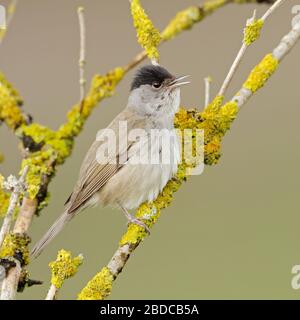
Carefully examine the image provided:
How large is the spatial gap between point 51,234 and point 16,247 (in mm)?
1011

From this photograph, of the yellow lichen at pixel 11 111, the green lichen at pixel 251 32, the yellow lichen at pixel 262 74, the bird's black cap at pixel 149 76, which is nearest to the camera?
the yellow lichen at pixel 11 111

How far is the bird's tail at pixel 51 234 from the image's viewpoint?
3631mm

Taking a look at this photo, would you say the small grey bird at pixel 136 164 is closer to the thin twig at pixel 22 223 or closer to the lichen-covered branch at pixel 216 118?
the lichen-covered branch at pixel 216 118

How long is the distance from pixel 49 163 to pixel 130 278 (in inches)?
113

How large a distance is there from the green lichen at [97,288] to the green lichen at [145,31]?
1107mm

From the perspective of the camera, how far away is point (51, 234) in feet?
12.7

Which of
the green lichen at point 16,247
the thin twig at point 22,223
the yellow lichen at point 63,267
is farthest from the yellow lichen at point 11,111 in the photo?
the yellow lichen at point 63,267

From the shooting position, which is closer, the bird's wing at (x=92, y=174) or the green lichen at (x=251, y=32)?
the green lichen at (x=251, y=32)

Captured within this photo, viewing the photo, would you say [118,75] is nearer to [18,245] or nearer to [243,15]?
[18,245]

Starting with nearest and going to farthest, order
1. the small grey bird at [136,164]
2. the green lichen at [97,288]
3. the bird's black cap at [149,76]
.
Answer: the green lichen at [97,288], the small grey bird at [136,164], the bird's black cap at [149,76]

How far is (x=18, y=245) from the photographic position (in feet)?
9.37

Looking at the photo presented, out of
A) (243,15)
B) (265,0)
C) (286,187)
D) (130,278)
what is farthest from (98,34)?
(265,0)

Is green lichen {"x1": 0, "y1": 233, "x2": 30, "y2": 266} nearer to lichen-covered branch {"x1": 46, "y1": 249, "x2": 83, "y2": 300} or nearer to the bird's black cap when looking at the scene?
lichen-covered branch {"x1": 46, "y1": 249, "x2": 83, "y2": 300}

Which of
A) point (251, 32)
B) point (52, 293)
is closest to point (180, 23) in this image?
point (251, 32)
